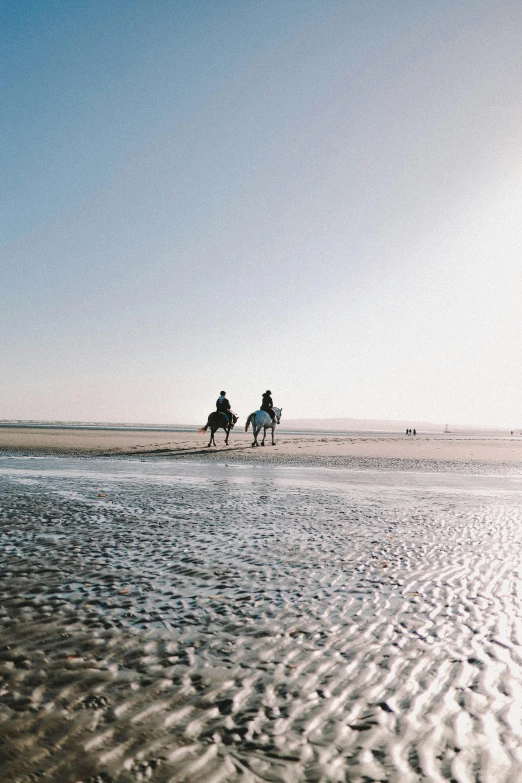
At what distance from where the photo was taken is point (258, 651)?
14.6ft

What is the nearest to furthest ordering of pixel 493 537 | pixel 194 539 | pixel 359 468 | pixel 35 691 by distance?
pixel 35 691
pixel 194 539
pixel 493 537
pixel 359 468

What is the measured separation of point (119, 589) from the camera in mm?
5988

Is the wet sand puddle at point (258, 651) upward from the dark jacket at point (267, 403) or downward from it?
downward

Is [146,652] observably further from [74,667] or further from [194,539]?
[194,539]

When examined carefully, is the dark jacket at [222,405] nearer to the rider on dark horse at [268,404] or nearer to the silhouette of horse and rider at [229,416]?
the silhouette of horse and rider at [229,416]

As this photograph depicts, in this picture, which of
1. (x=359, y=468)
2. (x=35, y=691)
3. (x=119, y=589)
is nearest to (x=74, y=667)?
(x=35, y=691)

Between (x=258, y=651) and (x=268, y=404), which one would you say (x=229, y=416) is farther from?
(x=258, y=651)

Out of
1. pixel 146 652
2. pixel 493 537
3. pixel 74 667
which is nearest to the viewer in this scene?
pixel 74 667

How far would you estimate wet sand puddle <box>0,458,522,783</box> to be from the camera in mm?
3111

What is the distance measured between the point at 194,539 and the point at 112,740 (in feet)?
17.4

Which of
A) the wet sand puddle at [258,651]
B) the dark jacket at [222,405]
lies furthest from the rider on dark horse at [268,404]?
the wet sand puddle at [258,651]

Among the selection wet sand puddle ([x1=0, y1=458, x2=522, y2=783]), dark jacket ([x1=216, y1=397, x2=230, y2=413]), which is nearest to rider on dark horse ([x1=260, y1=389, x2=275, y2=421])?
dark jacket ([x1=216, y1=397, x2=230, y2=413])

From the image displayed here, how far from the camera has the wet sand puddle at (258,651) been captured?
3111 millimetres

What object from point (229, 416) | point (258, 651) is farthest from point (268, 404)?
point (258, 651)
